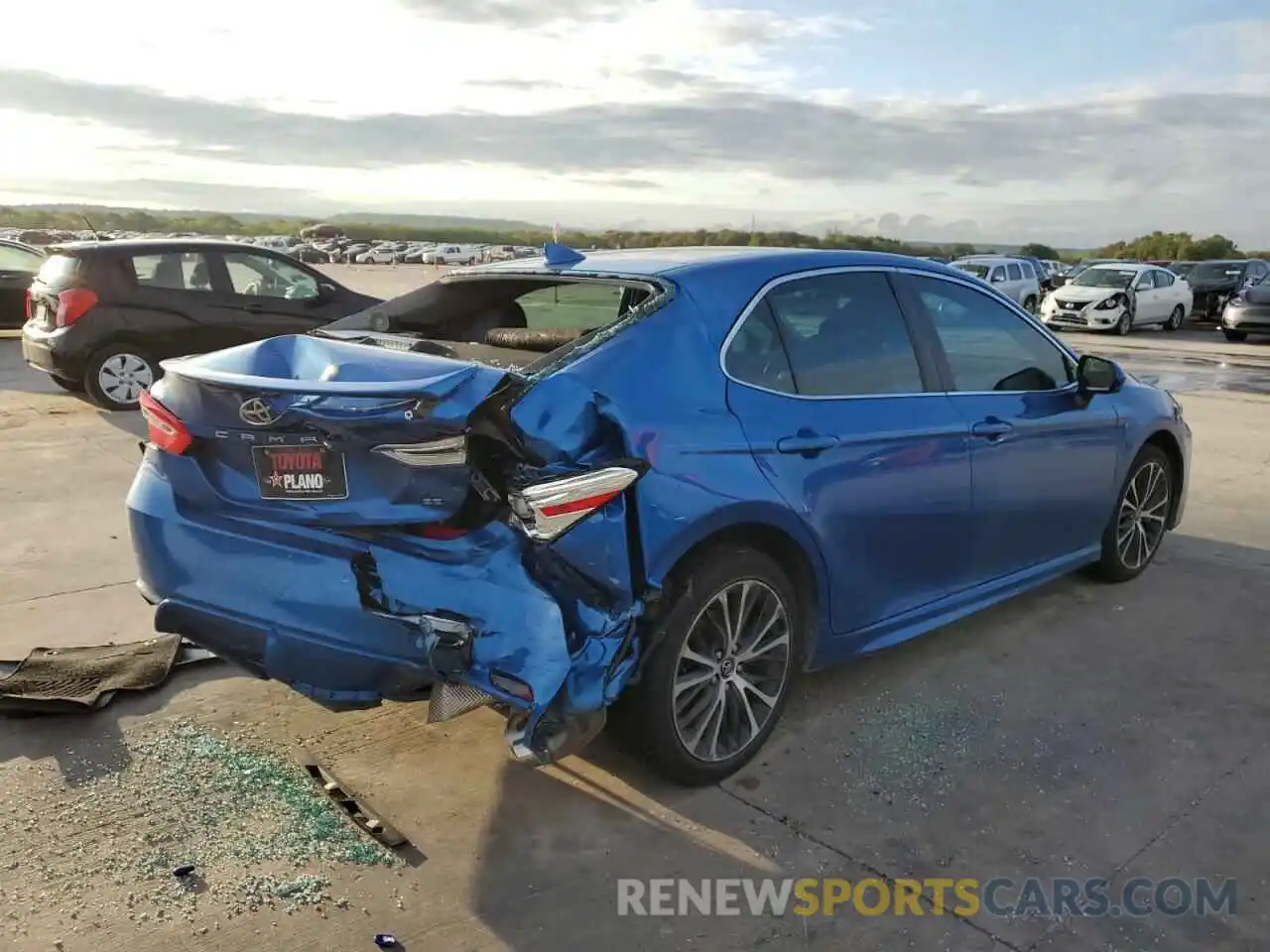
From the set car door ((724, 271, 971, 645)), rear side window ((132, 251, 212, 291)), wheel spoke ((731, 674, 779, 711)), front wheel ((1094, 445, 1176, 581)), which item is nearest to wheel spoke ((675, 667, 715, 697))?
wheel spoke ((731, 674, 779, 711))

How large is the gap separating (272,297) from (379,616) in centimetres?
866

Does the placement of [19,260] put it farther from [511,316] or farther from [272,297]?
[511,316]

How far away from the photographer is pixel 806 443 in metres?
3.53

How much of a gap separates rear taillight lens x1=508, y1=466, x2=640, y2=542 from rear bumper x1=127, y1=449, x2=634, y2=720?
0.06 m

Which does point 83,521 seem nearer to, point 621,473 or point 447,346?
point 447,346

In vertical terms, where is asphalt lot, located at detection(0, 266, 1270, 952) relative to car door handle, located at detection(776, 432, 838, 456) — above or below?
below

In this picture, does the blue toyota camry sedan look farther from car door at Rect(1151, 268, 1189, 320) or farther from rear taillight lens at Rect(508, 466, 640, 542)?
car door at Rect(1151, 268, 1189, 320)

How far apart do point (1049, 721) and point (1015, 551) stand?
33.6 inches

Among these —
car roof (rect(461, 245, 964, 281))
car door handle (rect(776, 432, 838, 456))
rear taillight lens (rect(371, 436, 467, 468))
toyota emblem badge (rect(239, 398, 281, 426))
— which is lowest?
car door handle (rect(776, 432, 838, 456))

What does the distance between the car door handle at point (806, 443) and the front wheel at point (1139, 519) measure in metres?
2.45

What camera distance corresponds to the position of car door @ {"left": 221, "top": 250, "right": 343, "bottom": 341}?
1053cm

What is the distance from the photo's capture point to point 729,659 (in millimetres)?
3469

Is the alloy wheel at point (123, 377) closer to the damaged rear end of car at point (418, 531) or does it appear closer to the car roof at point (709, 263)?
the car roof at point (709, 263)

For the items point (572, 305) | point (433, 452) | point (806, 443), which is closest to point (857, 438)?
point (806, 443)
